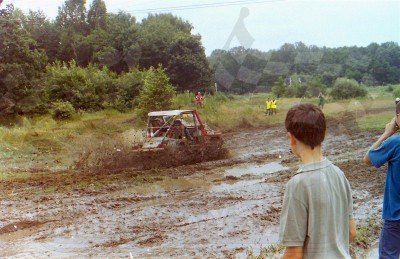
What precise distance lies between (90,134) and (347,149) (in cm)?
1183

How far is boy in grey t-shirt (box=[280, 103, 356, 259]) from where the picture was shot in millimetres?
2223

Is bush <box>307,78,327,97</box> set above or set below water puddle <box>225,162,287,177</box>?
above

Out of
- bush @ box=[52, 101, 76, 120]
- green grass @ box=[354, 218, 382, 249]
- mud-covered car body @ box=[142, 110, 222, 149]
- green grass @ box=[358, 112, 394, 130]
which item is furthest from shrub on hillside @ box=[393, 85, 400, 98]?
green grass @ box=[354, 218, 382, 249]

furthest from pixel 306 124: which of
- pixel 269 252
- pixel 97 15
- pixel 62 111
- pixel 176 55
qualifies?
pixel 176 55

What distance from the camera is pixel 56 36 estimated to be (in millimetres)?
32875

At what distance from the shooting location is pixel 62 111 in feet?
81.1

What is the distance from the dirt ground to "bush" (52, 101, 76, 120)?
A: 1177 centimetres

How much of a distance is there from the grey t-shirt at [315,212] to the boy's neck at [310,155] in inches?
1.1

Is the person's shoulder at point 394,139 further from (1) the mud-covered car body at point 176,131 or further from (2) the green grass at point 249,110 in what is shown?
(2) the green grass at point 249,110

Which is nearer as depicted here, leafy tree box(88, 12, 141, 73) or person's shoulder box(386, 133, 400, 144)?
person's shoulder box(386, 133, 400, 144)

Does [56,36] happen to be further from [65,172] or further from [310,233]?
[310,233]

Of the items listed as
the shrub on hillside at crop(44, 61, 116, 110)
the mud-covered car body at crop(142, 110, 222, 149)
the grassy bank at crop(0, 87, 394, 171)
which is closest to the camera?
the mud-covered car body at crop(142, 110, 222, 149)

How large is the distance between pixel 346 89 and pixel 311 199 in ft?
130

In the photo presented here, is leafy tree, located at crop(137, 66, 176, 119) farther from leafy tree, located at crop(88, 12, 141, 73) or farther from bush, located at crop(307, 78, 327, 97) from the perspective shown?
bush, located at crop(307, 78, 327, 97)
